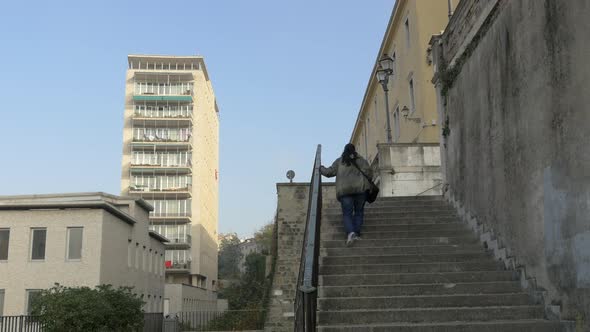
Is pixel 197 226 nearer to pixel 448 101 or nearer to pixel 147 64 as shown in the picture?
pixel 147 64

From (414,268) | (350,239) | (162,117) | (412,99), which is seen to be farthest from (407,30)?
(162,117)

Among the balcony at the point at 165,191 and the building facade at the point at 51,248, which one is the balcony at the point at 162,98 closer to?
the balcony at the point at 165,191

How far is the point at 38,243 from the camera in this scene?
97.1 feet

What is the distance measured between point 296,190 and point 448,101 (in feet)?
29.9

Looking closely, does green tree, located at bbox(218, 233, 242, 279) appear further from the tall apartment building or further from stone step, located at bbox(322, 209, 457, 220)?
stone step, located at bbox(322, 209, 457, 220)

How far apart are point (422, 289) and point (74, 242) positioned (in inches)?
976

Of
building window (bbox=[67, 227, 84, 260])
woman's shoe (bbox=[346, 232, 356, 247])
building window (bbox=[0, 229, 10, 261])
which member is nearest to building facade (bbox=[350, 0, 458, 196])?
woman's shoe (bbox=[346, 232, 356, 247])

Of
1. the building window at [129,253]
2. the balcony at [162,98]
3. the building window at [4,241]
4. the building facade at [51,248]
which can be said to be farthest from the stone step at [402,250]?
the balcony at [162,98]

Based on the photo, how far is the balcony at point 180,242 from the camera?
61719 mm

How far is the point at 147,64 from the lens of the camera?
2677 inches

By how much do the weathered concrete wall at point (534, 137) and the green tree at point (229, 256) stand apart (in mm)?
93996

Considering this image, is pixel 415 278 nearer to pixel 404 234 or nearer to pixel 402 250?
pixel 402 250

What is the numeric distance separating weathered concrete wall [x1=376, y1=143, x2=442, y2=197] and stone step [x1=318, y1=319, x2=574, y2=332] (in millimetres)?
10179

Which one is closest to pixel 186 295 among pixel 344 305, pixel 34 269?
pixel 34 269
